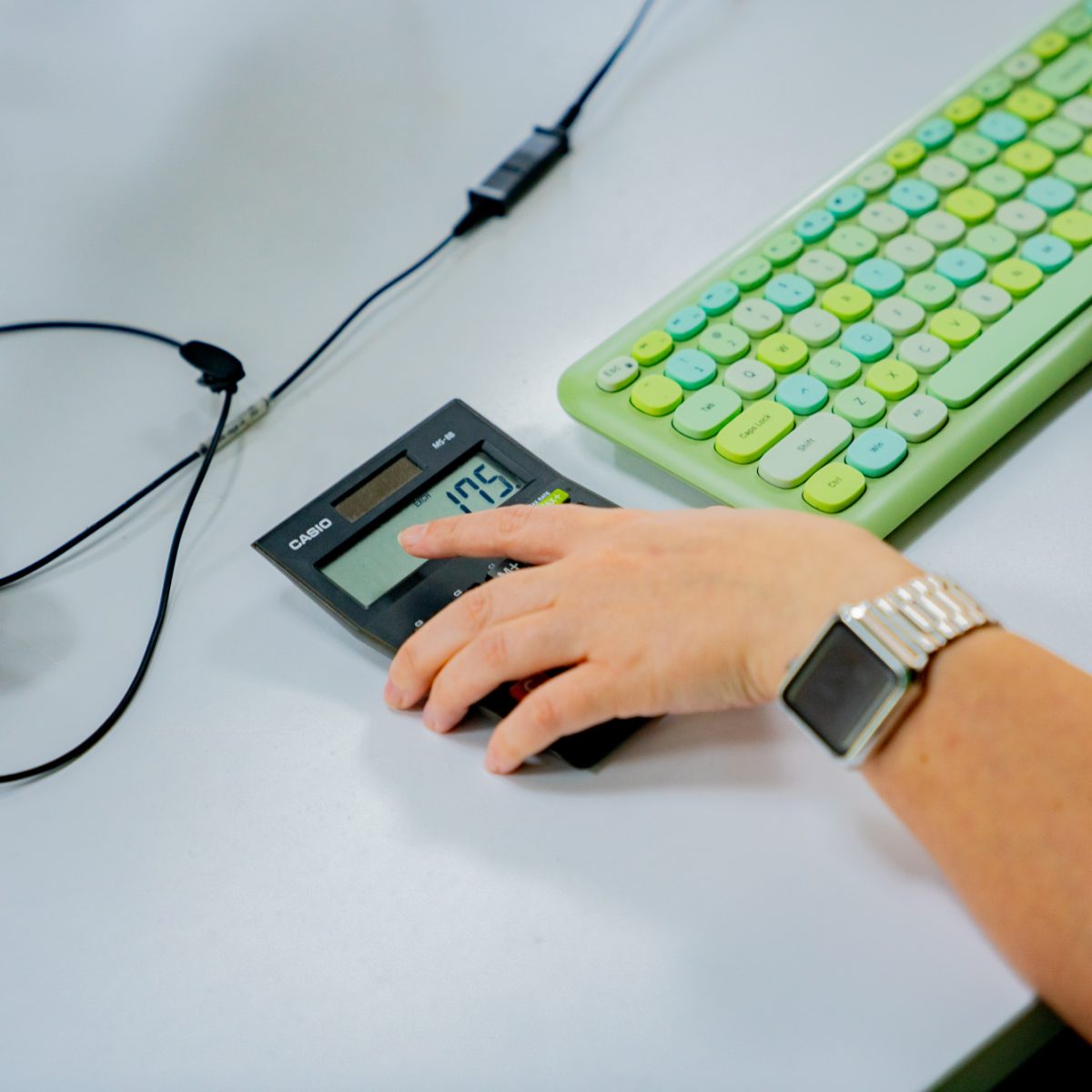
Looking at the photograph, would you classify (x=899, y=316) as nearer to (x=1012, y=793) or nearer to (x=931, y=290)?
(x=931, y=290)

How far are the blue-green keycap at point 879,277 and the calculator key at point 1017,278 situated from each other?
1.9 inches

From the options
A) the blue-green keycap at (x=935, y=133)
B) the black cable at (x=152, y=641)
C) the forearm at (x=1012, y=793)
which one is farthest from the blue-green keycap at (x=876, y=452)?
the black cable at (x=152, y=641)

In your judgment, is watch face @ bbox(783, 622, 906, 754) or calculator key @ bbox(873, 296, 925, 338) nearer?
watch face @ bbox(783, 622, 906, 754)

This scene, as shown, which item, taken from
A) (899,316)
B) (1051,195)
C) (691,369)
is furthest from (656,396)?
(1051,195)

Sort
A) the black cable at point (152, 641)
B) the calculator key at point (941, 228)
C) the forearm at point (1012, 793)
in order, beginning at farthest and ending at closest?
the calculator key at point (941, 228) → the black cable at point (152, 641) → the forearm at point (1012, 793)

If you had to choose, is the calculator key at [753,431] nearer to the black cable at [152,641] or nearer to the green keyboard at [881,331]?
the green keyboard at [881,331]

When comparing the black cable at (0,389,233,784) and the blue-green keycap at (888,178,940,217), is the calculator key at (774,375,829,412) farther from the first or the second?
the black cable at (0,389,233,784)

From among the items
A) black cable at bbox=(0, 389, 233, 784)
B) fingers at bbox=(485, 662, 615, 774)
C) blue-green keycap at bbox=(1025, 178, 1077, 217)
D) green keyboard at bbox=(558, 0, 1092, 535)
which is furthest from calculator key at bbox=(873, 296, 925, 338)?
black cable at bbox=(0, 389, 233, 784)

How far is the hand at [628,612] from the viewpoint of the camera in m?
0.44

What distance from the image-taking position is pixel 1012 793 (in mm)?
386

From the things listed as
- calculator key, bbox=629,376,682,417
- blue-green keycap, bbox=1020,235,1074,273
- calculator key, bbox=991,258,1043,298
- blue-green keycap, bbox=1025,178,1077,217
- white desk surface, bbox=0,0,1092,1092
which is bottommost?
white desk surface, bbox=0,0,1092,1092

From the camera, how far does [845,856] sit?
1.34 ft

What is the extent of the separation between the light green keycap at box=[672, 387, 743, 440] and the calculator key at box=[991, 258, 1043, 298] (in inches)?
5.9

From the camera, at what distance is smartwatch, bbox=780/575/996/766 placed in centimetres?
41
